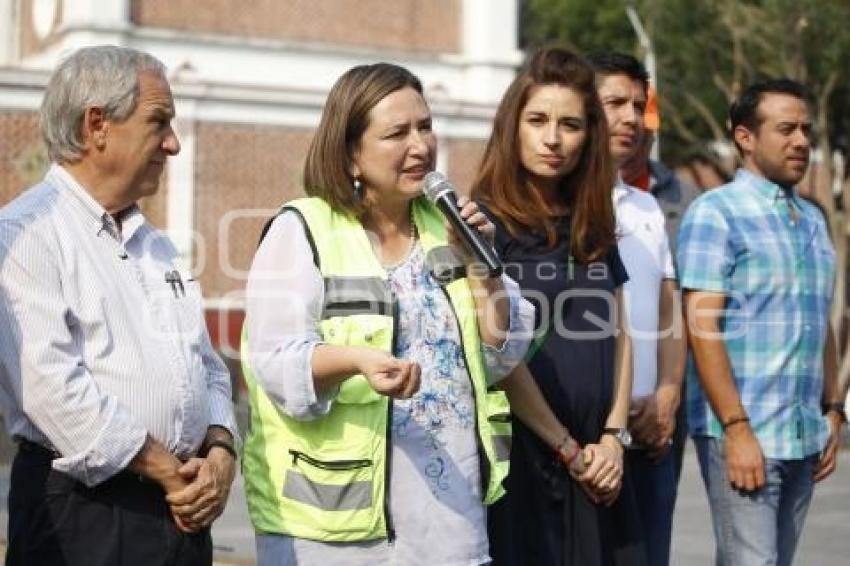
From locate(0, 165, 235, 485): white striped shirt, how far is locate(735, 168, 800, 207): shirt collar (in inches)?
96.7

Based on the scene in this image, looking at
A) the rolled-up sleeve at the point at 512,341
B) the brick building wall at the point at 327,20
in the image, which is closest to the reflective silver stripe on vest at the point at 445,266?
the rolled-up sleeve at the point at 512,341

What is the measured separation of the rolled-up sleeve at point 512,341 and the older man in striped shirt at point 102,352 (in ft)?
2.60

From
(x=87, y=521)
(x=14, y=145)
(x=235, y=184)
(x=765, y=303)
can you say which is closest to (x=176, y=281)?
(x=87, y=521)

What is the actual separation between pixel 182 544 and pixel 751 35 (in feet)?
71.7

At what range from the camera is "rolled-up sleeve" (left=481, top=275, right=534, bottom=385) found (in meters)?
4.47

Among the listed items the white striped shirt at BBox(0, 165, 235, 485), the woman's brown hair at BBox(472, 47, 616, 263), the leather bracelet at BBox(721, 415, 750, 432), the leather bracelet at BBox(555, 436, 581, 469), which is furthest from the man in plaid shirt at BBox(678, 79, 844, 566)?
the white striped shirt at BBox(0, 165, 235, 485)

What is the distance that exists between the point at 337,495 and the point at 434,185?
811 mm

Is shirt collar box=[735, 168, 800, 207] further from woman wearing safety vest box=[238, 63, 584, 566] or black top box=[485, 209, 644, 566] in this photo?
woman wearing safety vest box=[238, 63, 584, 566]

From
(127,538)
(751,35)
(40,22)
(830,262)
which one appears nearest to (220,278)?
(40,22)

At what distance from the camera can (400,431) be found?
423cm

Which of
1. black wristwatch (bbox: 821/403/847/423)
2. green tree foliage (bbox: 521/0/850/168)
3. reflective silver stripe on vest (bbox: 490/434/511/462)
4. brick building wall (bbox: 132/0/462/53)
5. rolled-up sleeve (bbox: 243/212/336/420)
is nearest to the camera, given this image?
rolled-up sleeve (bbox: 243/212/336/420)

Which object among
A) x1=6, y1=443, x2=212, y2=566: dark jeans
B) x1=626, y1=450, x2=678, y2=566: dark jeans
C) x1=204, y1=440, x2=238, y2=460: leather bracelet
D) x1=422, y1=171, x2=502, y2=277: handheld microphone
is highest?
x1=422, y1=171, x2=502, y2=277: handheld microphone

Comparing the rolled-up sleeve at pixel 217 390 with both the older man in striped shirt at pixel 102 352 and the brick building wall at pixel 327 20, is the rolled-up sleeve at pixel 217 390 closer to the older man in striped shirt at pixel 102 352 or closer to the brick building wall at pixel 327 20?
the older man in striped shirt at pixel 102 352

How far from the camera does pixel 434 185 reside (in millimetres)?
4238
